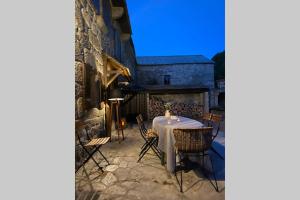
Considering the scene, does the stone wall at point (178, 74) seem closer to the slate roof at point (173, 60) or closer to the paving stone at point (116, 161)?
the slate roof at point (173, 60)

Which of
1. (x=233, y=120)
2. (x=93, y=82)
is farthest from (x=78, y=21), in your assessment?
(x=233, y=120)

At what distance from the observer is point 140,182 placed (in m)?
2.29

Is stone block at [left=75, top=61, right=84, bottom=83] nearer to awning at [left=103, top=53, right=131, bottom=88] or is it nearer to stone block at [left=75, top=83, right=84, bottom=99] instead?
stone block at [left=75, top=83, right=84, bottom=99]

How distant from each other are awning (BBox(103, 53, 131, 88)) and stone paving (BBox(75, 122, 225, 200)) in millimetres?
2172

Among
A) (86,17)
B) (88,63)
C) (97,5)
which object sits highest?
(97,5)

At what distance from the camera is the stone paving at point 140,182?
78.6 inches

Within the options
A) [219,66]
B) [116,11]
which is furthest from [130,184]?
[219,66]

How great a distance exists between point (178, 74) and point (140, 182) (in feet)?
47.7

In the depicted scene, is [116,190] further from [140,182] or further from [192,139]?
[192,139]

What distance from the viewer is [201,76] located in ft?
53.1

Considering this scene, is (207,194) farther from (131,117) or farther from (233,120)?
(131,117)

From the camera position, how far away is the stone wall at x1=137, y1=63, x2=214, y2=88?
629 inches

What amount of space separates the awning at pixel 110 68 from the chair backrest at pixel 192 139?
2.90 meters

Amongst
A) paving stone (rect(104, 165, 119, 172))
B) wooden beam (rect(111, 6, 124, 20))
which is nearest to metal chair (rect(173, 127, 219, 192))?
paving stone (rect(104, 165, 119, 172))
